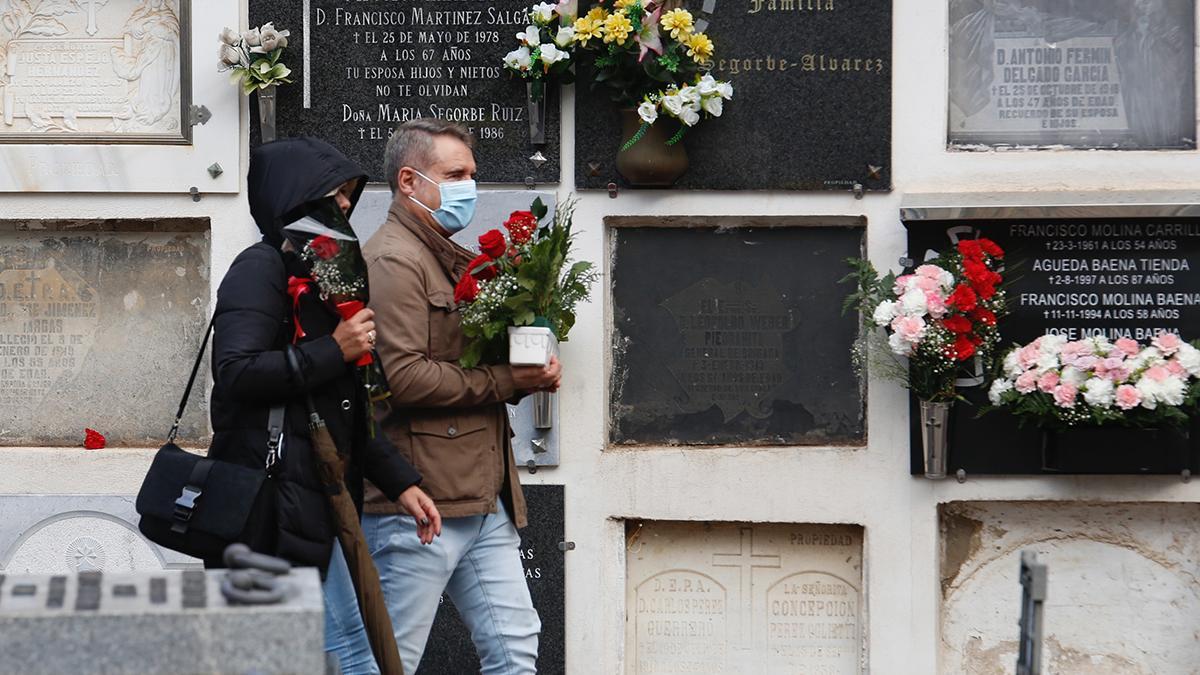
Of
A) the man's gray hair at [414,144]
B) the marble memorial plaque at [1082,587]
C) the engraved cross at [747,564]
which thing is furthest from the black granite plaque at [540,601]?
the man's gray hair at [414,144]

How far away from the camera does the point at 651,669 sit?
5.57m

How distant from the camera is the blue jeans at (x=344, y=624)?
3.77 metres

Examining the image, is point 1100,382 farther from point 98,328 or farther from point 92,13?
point 92,13

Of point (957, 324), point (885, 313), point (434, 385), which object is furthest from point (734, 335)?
point (434, 385)

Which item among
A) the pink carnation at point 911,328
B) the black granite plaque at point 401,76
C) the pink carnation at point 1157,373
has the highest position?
the black granite plaque at point 401,76

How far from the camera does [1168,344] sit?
5.08 metres

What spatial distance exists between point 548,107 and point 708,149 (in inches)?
23.1

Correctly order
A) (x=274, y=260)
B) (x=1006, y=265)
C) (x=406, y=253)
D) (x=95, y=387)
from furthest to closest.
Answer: (x=95, y=387) → (x=1006, y=265) → (x=406, y=253) → (x=274, y=260)

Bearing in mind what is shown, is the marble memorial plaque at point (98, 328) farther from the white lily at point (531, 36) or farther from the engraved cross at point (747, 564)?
the engraved cross at point (747, 564)

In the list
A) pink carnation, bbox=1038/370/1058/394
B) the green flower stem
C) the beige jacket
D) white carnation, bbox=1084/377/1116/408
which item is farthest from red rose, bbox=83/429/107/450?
white carnation, bbox=1084/377/1116/408

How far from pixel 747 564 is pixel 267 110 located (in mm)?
2361

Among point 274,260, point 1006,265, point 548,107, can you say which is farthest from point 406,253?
point 1006,265

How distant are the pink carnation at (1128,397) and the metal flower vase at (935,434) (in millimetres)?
552

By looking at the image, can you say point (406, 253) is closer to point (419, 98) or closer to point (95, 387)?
point (419, 98)
